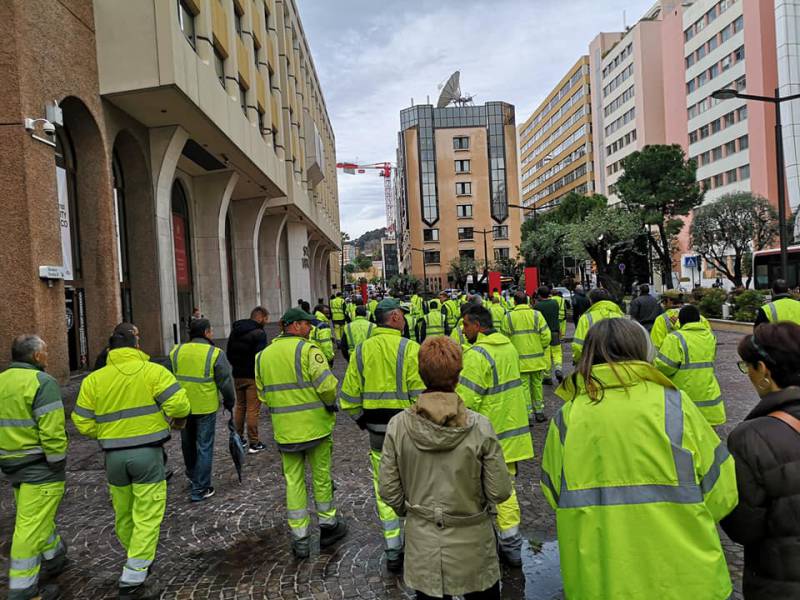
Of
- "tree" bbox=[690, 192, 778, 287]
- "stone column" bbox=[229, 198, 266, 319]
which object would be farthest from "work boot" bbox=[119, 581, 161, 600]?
"tree" bbox=[690, 192, 778, 287]

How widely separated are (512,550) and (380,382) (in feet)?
4.94

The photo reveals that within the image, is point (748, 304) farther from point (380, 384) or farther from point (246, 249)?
point (246, 249)

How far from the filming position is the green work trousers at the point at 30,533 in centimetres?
385

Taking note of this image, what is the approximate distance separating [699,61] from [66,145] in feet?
199

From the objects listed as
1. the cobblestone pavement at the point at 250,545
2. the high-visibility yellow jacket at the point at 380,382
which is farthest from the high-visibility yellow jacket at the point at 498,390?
the cobblestone pavement at the point at 250,545

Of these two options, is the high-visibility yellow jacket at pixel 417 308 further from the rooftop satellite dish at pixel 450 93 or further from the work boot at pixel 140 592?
the rooftop satellite dish at pixel 450 93

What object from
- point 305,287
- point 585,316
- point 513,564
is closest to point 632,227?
point 305,287

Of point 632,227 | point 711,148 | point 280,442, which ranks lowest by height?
point 280,442

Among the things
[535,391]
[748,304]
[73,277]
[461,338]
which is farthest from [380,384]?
[748,304]

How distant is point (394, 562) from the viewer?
13.5 ft

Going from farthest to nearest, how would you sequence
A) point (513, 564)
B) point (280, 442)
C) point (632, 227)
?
point (632, 227), point (280, 442), point (513, 564)

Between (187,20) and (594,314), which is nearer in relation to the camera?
(594,314)

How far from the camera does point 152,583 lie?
408 cm

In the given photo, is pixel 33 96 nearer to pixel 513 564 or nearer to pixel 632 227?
pixel 513 564
